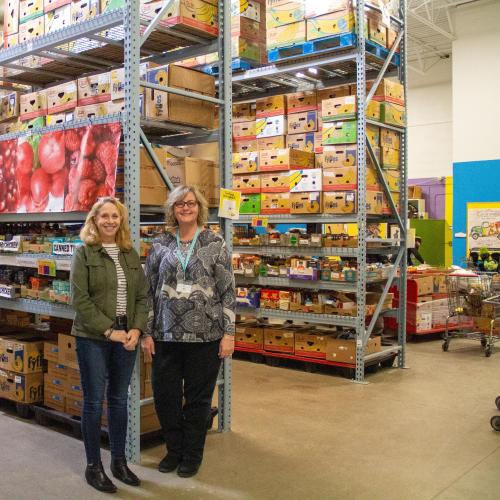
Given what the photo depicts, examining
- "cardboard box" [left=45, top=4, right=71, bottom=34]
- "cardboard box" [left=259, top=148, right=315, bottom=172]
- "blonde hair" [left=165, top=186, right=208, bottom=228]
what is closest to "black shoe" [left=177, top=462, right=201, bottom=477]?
"blonde hair" [left=165, top=186, right=208, bottom=228]

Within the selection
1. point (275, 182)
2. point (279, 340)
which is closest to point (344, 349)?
point (279, 340)

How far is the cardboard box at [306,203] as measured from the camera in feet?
22.2

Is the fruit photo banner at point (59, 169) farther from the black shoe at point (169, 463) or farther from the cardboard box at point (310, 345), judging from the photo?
the cardboard box at point (310, 345)

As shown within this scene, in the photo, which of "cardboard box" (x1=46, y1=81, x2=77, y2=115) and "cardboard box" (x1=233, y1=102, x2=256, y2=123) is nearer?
"cardboard box" (x1=46, y1=81, x2=77, y2=115)

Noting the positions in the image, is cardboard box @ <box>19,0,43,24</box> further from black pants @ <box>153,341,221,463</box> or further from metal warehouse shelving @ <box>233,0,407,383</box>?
black pants @ <box>153,341,221,463</box>

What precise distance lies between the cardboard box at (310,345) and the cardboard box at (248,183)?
176 cm

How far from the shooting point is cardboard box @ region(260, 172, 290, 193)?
707 cm

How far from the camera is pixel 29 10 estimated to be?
16.9 feet

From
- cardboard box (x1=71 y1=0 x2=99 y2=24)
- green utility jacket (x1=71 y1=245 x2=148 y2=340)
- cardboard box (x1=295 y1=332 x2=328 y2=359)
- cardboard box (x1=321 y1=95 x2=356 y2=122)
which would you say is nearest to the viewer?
green utility jacket (x1=71 y1=245 x2=148 y2=340)

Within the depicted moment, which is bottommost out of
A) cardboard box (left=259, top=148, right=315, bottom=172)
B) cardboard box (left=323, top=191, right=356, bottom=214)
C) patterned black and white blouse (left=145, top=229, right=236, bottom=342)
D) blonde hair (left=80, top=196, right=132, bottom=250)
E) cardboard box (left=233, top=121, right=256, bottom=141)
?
patterned black and white blouse (left=145, top=229, right=236, bottom=342)

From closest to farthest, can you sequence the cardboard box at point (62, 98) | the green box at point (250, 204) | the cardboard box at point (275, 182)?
the cardboard box at point (62, 98) → the cardboard box at point (275, 182) → the green box at point (250, 204)

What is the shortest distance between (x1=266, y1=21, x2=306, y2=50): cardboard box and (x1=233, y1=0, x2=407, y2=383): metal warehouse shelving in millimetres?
217

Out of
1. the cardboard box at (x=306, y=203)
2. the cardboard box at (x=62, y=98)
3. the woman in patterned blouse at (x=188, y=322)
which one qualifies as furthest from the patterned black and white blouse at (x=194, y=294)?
the cardboard box at (x=306, y=203)

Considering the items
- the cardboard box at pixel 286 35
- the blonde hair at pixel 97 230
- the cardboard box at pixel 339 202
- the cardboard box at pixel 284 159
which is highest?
the cardboard box at pixel 286 35
